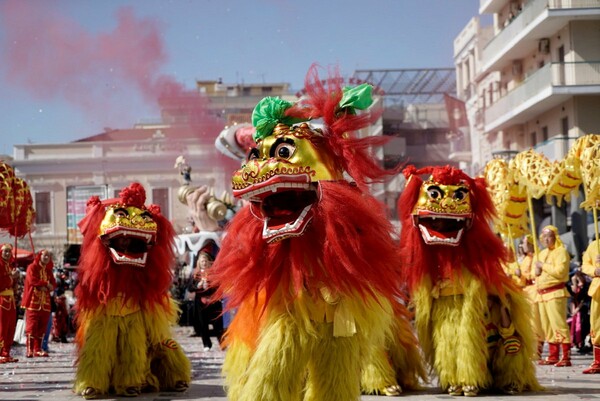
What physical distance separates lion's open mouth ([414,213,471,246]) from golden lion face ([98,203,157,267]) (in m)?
2.63

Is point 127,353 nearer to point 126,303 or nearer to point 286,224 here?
point 126,303

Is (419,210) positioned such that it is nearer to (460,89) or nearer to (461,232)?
(461,232)

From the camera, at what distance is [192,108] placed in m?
40.8

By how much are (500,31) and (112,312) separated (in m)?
26.6

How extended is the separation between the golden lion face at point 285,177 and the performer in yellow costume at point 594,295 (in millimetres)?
5696

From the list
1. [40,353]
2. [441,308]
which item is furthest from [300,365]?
[40,353]

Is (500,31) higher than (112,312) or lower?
higher

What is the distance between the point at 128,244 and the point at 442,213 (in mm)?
3088

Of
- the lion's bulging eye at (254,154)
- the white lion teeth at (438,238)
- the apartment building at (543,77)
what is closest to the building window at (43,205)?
the apartment building at (543,77)

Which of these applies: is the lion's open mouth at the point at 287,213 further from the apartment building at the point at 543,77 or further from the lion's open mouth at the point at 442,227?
the apartment building at the point at 543,77

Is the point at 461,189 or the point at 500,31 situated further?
the point at 500,31

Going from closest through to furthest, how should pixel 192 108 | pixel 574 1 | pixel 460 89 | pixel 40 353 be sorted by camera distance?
pixel 40 353
pixel 574 1
pixel 192 108
pixel 460 89

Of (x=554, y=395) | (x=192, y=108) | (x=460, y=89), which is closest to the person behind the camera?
(x=554, y=395)

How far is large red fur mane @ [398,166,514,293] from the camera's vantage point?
30.9ft
